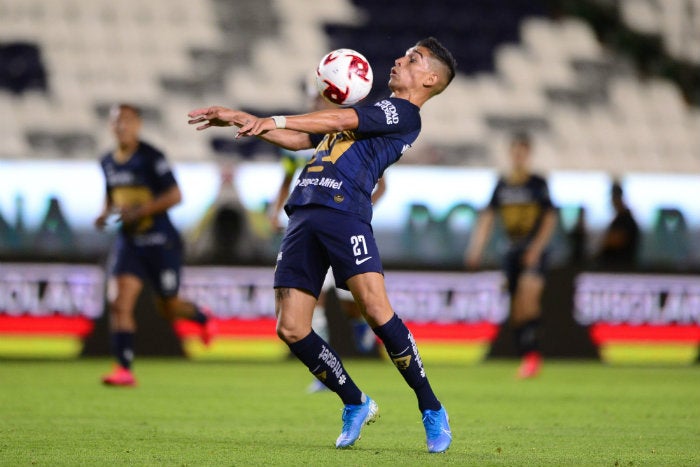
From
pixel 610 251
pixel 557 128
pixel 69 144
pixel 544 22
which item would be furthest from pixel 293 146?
pixel 544 22

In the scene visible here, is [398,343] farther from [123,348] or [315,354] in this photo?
[123,348]

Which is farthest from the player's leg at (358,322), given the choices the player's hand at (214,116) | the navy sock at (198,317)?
the player's hand at (214,116)

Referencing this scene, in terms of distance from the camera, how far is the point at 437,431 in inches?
221

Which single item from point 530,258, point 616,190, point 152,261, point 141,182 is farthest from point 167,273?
point 616,190

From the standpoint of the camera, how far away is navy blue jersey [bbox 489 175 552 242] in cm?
1170

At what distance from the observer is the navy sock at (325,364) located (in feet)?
19.0

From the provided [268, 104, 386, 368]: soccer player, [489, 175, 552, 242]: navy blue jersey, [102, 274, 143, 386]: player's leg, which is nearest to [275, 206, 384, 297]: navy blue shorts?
[268, 104, 386, 368]: soccer player

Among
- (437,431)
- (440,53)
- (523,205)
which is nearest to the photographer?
(437,431)

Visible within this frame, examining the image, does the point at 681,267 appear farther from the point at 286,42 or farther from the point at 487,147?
the point at 286,42

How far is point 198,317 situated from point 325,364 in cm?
517

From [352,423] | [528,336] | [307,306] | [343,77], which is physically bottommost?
[528,336]

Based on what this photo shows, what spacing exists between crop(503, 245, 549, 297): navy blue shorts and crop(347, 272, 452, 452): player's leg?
6041 millimetres

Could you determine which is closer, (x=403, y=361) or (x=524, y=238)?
(x=403, y=361)

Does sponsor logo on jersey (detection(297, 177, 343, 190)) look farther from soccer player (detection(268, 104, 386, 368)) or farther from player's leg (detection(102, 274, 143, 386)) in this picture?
player's leg (detection(102, 274, 143, 386))
